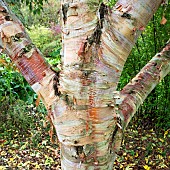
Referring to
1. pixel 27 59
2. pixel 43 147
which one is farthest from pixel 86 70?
pixel 43 147

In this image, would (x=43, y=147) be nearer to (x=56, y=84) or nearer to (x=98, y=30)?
(x=56, y=84)

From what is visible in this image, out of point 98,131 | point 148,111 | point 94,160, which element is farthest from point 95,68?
point 148,111

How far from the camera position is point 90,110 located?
2.86ft

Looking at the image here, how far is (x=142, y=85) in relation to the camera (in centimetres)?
119

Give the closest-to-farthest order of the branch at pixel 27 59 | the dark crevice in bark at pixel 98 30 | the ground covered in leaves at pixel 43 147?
1. the dark crevice in bark at pixel 98 30
2. the branch at pixel 27 59
3. the ground covered in leaves at pixel 43 147

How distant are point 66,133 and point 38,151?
6.83 feet

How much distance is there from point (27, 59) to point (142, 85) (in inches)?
20.8

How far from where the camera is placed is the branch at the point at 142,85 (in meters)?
1.08

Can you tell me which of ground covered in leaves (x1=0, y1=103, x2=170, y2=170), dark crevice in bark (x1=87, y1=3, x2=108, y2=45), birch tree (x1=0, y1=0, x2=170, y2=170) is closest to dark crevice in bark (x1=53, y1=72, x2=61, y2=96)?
birch tree (x1=0, y1=0, x2=170, y2=170)

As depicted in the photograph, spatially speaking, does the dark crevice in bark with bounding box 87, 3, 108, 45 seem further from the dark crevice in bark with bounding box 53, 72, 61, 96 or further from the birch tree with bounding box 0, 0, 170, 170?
the dark crevice in bark with bounding box 53, 72, 61, 96

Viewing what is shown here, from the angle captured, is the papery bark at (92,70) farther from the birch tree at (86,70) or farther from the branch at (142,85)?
the branch at (142,85)

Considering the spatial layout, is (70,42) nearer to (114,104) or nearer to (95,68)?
(95,68)

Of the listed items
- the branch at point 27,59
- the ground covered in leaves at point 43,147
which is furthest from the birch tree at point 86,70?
the ground covered in leaves at point 43,147

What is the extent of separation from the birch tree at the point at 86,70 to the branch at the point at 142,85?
91 millimetres
